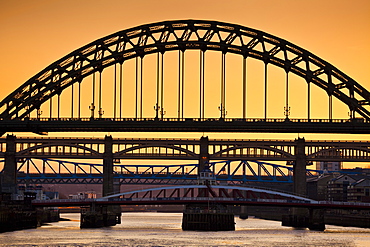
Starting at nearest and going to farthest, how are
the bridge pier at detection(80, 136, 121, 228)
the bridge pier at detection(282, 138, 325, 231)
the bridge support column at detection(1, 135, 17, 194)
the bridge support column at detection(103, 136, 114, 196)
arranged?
the bridge pier at detection(80, 136, 121, 228) → the bridge pier at detection(282, 138, 325, 231) → the bridge support column at detection(103, 136, 114, 196) → the bridge support column at detection(1, 135, 17, 194)

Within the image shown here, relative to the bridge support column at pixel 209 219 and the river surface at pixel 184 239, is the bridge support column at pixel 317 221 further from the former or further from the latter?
the bridge support column at pixel 209 219

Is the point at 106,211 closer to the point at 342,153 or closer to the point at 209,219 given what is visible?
the point at 209,219

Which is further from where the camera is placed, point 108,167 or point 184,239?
point 108,167

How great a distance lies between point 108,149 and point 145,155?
264 inches

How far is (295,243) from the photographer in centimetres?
11119

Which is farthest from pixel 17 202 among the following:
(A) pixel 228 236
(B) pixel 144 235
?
(A) pixel 228 236

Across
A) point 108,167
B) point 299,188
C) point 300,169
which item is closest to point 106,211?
point 108,167

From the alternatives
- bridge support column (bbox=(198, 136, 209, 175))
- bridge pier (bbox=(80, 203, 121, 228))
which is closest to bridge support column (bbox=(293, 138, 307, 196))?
bridge support column (bbox=(198, 136, 209, 175))

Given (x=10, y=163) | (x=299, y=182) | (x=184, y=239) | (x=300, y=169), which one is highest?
(x=10, y=163)

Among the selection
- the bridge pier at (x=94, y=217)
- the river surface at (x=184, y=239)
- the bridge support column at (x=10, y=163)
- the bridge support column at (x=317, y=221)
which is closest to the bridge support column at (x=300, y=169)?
the bridge support column at (x=317, y=221)

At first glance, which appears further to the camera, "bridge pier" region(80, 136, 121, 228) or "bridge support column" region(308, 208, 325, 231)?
"bridge pier" region(80, 136, 121, 228)

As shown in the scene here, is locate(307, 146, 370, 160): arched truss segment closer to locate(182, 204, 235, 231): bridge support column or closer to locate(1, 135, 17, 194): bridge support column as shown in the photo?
locate(182, 204, 235, 231): bridge support column

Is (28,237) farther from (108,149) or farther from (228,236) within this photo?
(108,149)

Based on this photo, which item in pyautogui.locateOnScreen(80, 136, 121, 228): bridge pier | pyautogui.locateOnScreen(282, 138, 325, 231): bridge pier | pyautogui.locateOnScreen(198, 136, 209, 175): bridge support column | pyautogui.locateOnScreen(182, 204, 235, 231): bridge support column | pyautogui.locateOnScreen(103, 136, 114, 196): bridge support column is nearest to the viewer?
pyautogui.locateOnScreen(182, 204, 235, 231): bridge support column
